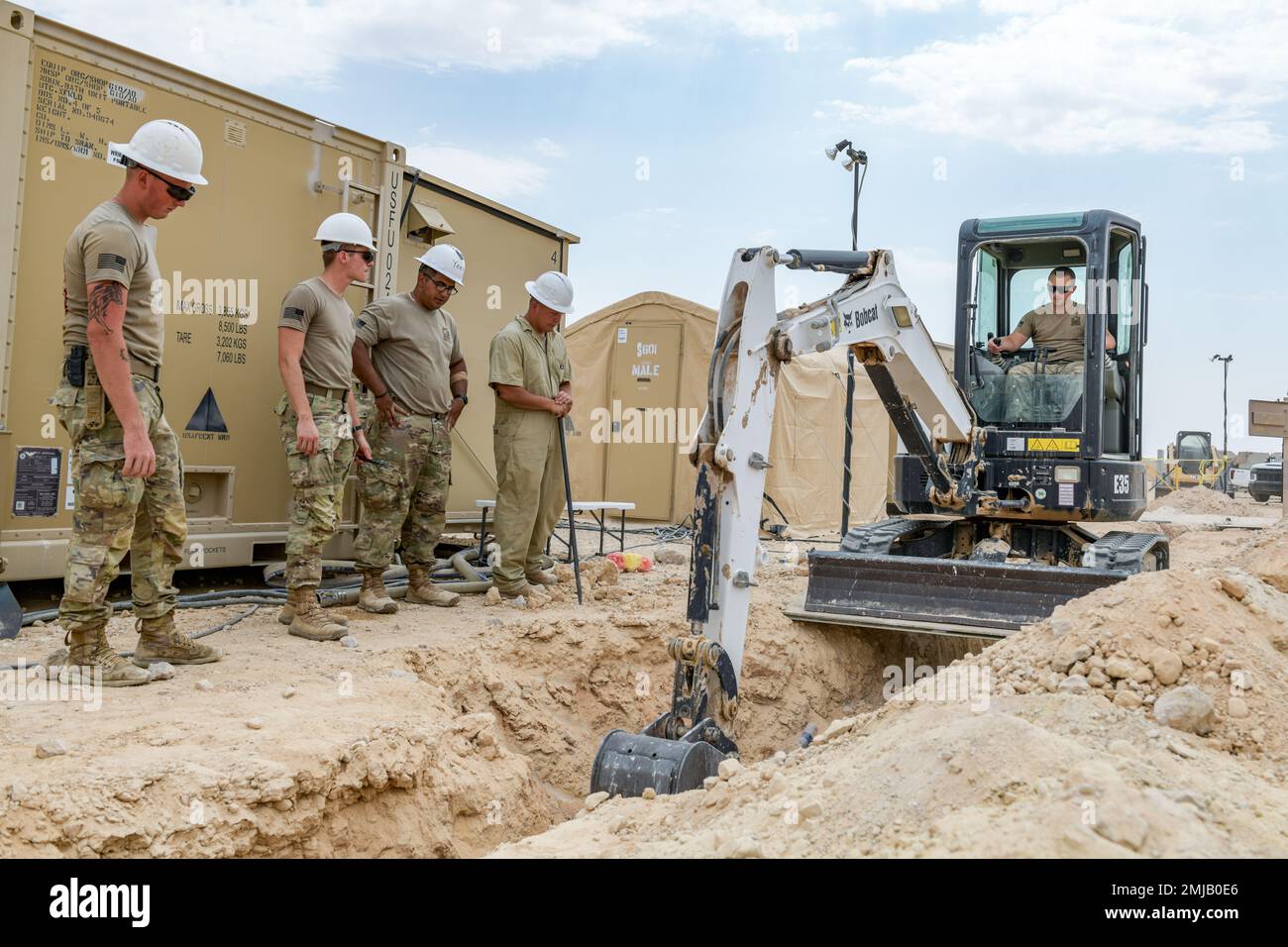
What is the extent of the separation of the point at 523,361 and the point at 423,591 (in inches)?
59.3

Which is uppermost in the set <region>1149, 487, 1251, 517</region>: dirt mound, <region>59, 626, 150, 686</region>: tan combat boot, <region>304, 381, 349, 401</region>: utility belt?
<region>304, 381, 349, 401</region>: utility belt

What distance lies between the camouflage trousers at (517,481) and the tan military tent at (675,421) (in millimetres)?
6387

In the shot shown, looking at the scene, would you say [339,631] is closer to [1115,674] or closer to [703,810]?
[703,810]

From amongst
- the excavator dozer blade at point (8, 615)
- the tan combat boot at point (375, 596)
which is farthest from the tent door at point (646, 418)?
the excavator dozer blade at point (8, 615)

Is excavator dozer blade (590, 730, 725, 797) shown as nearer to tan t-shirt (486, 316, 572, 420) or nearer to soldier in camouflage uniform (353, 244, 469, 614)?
soldier in camouflage uniform (353, 244, 469, 614)

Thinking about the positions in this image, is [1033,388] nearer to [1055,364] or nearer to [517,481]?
[1055,364]

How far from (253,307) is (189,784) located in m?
3.37

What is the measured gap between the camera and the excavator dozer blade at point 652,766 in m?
3.06

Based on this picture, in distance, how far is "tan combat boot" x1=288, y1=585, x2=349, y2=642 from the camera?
467 centimetres

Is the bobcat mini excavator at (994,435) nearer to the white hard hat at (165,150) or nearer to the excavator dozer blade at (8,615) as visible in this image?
the white hard hat at (165,150)

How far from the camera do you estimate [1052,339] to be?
19.9 feet

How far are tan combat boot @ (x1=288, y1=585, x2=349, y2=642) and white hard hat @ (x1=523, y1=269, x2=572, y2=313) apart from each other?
2203 mm

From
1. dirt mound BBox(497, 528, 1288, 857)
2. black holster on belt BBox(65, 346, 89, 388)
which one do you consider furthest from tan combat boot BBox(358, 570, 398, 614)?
dirt mound BBox(497, 528, 1288, 857)

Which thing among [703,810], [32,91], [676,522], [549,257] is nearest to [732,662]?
[703,810]
